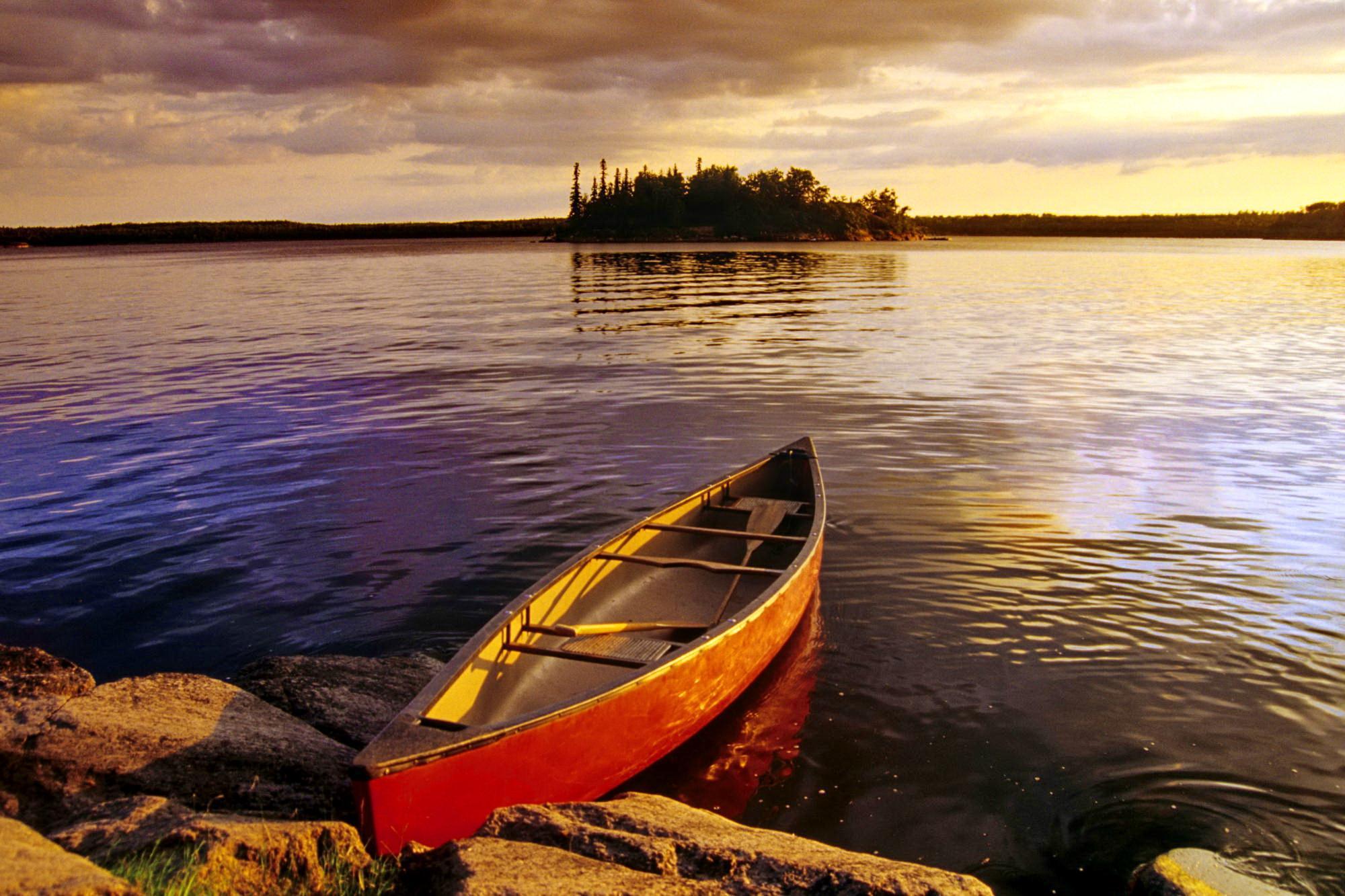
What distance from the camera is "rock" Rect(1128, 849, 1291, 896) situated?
5.07 meters

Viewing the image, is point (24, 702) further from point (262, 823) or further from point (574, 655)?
point (574, 655)

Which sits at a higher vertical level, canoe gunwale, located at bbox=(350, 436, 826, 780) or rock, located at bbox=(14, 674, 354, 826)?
canoe gunwale, located at bbox=(350, 436, 826, 780)

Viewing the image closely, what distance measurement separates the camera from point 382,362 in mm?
26859

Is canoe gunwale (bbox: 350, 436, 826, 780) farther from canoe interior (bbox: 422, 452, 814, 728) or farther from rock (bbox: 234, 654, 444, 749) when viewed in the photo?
rock (bbox: 234, 654, 444, 749)

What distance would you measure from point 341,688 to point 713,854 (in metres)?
3.90

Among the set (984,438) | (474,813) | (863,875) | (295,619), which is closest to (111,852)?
(474,813)

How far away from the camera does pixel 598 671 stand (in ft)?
24.3

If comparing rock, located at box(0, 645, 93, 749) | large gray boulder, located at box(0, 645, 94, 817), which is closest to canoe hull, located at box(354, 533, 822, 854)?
large gray boulder, located at box(0, 645, 94, 817)

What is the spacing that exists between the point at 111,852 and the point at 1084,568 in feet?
31.8

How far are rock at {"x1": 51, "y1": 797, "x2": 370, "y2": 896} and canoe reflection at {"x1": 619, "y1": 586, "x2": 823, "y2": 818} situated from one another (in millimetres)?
2544

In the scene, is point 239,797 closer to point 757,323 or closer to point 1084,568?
point 1084,568

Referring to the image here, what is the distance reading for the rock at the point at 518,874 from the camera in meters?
4.07

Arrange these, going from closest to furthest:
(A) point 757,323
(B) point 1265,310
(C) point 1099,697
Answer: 1. (C) point 1099,697
2. (A) point 757,323
3. (B) point 1265,310

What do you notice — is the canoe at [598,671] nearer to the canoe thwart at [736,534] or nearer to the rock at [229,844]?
the canoe thwart at [736,534]
